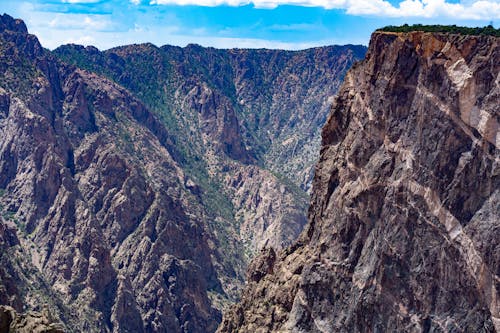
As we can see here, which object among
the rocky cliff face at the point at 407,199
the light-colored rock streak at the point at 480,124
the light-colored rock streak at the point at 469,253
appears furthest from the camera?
the rocky cliff face at the point at 407,199

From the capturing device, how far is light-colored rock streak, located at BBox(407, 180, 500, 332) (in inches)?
4087

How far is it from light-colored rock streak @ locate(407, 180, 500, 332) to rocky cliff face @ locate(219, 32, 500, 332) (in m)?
0.13

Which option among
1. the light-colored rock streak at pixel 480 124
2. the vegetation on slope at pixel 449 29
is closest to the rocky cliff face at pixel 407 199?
the light-colored rock streak at pixel 480 124

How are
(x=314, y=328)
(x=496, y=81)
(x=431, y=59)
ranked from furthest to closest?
(x=314, y=328), (x=431, y=59), (x=496, y=81)

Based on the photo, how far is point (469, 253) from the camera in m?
105

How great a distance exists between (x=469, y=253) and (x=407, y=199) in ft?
40.9

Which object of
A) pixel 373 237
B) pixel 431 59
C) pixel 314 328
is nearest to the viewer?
pixel 431 59

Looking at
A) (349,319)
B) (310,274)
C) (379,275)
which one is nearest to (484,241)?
(379,275)

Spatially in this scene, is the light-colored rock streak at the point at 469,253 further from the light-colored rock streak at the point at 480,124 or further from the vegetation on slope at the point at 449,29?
the vegetation on slope at the point at 449,29

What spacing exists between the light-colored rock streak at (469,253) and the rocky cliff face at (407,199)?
0.43 feet

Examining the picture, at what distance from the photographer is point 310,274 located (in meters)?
133

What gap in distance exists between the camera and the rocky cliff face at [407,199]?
104 m

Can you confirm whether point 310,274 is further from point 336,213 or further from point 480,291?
point 480,291

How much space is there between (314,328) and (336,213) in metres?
18.1
